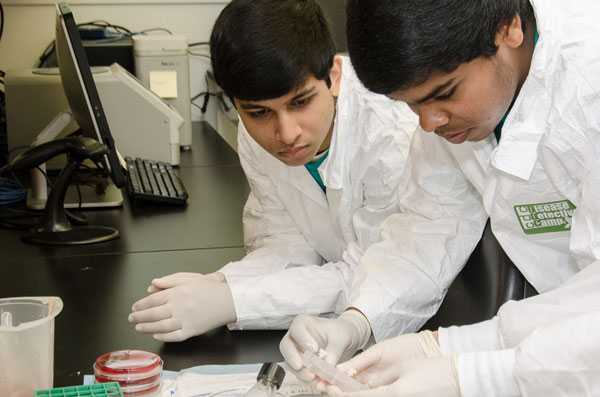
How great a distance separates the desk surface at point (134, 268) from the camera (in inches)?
53.2

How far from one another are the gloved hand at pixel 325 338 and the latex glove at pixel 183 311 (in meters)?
0.14

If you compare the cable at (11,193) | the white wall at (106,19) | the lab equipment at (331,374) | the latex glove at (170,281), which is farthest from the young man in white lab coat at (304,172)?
the white wall at (106,19)

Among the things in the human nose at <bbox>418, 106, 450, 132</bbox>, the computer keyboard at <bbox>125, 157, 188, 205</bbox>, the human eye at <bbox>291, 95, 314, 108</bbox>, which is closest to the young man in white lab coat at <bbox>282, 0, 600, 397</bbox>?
the human nose at <bbox>418, 106, 450, 132</bbox>

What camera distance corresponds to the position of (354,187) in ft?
5.57

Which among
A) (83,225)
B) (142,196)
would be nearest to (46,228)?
(83,225)

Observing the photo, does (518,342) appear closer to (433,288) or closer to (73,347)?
(433,288)

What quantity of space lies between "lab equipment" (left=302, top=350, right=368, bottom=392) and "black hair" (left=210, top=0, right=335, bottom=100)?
1.71 ft

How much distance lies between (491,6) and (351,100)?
55cm

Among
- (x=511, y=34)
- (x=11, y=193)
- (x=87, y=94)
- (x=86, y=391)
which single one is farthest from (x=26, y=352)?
(x=11, y=193)

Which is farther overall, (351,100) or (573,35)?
(351,100)

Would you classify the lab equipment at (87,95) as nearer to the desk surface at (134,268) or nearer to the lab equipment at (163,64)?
the desk surface at (134,268)

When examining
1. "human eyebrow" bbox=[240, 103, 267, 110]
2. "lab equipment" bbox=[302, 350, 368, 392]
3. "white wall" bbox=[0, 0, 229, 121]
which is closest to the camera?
"lab equipment" bbox=[302, 350, 368, 392]

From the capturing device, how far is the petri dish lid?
1.18 m

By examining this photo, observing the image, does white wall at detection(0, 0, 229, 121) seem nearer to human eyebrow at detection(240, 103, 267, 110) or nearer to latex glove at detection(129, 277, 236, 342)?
human eyebrow at detection(240, 103, 267, 110)
